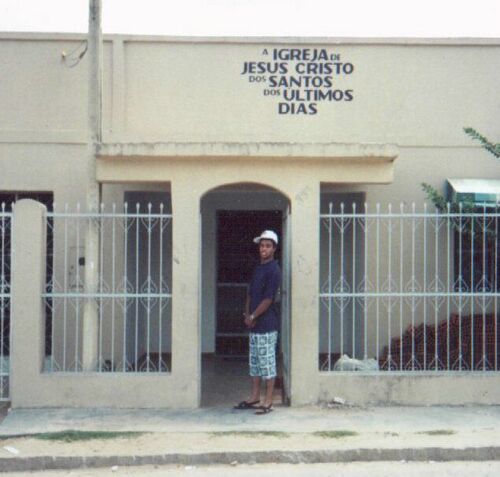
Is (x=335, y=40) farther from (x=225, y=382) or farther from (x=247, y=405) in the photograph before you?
(x=247, y=405)

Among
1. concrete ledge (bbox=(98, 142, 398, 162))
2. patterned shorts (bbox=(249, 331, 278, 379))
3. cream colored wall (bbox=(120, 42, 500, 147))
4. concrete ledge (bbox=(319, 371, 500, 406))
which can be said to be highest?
cream colored wall (bbox=(120, 42, 500, 147))

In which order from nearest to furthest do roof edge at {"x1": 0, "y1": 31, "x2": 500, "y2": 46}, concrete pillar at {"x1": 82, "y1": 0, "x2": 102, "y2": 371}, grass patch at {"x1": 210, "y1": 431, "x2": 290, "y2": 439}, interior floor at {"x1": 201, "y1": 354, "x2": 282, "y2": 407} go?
grass patch at {"x1": 210, "y1": 431, "x2": 290, "y2": 439} → concrete pillar at {"x1": 82, "y1": 0, "x2": 102, "y2": 371} → interior floor at {"x1": 201, "y1": 354, "x2": 282, "y2": 407} → roof edge at {"x1": 0, "y1": 31, "x2": 500, "y2": 46}

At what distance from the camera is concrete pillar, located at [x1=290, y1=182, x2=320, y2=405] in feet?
27.8

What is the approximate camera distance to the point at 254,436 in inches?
285

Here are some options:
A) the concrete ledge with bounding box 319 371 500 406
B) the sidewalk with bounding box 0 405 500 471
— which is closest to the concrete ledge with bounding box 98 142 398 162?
the concrete ledge with bounding box 319 371 500 406

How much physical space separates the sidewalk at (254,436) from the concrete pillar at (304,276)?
0.62 m

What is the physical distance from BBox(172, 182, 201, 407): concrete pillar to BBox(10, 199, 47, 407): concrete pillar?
1.39 metres

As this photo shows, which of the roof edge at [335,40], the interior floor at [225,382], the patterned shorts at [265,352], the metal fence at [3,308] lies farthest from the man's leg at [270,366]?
the roof edge at [335,40]

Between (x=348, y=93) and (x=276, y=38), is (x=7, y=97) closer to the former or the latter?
(x=276, y=38)

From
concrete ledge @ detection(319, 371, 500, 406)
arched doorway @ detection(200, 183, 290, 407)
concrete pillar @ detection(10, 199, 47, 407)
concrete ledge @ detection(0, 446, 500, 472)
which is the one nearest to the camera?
concrete ledge @ detection(0, 446, 500, 472)

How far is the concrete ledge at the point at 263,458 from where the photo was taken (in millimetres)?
6641

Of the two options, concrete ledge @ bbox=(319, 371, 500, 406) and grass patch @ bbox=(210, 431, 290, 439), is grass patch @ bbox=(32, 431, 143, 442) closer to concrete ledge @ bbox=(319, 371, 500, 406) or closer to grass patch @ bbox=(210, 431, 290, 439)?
grass patch @ bbox=(210, 431, 290, 439)

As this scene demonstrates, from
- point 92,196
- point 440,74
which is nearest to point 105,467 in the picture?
point 92,196

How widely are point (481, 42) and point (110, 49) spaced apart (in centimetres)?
498
